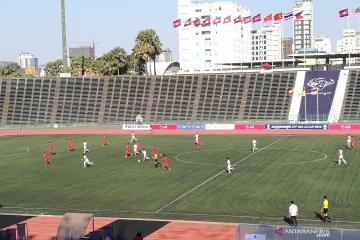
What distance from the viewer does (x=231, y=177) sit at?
38.6 metres

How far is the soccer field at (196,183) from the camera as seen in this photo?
2928 cm

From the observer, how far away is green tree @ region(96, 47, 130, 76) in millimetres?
131375

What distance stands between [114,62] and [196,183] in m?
98.0

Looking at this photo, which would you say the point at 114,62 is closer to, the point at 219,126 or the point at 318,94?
the point at 219,126

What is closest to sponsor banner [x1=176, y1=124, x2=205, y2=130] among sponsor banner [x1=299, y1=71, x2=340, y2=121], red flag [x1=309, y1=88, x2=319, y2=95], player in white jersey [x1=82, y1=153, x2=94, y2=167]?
sponsor banner [x1=299, y1=71, x2=340, y2=121]

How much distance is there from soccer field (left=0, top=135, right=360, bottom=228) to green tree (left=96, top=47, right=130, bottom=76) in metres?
74.7

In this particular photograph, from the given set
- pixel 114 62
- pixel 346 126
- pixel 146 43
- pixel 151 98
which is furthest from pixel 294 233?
pixel 114 62

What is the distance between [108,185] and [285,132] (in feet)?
130

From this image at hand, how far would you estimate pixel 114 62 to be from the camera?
131 m

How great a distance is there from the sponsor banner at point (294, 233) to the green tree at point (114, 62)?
11539cm

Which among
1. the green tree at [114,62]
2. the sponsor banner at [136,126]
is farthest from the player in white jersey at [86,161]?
the green tree at [114,62]

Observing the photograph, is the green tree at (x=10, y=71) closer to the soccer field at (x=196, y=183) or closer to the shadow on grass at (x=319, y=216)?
the soccer field at (x=196, y=183)

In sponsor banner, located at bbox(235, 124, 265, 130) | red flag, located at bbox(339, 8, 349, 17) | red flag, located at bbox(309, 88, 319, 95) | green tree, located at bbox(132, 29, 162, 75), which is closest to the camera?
sponsor banner, located at bbox(235, 124, 265, 130)

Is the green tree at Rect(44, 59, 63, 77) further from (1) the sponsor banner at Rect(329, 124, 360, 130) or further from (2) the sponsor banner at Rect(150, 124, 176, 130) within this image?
(1) the sponsor banner at Rect(329, 124, 360, 130)
